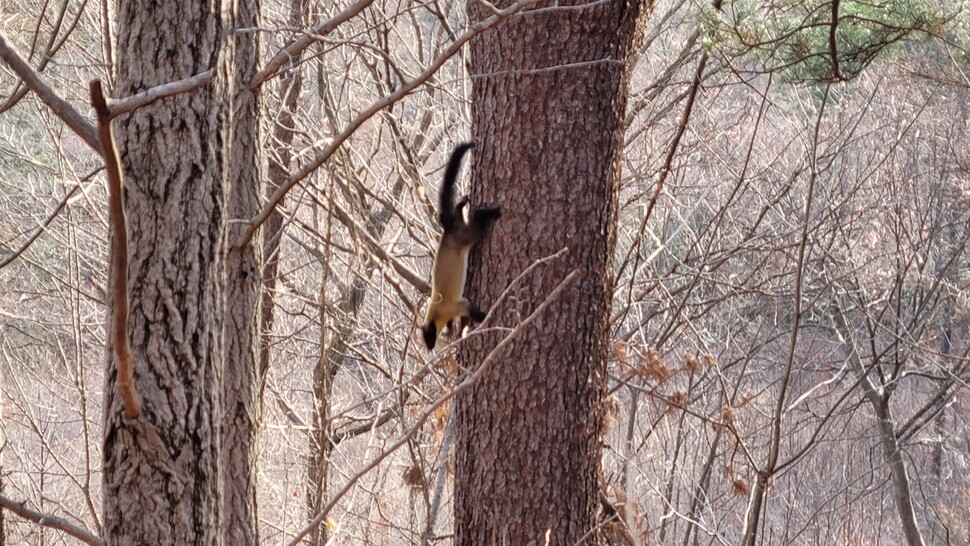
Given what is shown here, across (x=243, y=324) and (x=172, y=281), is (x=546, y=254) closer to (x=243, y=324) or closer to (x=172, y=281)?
(x=243, y=324)

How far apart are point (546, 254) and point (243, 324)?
1.57 m

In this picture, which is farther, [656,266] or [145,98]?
[656,266]

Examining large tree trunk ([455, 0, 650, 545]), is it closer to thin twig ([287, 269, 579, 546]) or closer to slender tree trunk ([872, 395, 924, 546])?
thin twig ([287, 269, 579, 546])

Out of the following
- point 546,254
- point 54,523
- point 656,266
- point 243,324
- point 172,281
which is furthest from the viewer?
point 656,266

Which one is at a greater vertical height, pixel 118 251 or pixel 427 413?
pixel 118 251

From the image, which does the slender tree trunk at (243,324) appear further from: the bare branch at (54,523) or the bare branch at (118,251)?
the bare branch at (118,251)

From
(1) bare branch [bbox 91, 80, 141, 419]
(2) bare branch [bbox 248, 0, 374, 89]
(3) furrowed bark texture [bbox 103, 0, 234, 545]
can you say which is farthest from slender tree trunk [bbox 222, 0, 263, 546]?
(1) bare branch [bbox 91, 80, 141, 419]

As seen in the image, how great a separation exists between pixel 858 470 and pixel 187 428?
1141 centimetres

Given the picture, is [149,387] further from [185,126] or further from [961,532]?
[961,532]

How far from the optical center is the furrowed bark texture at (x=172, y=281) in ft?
6.63

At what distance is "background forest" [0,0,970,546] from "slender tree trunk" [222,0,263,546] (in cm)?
3

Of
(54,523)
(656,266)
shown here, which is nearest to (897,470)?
(656,266)

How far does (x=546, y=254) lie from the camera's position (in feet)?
12.6

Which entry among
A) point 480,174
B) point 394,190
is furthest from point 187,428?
point 394,190
